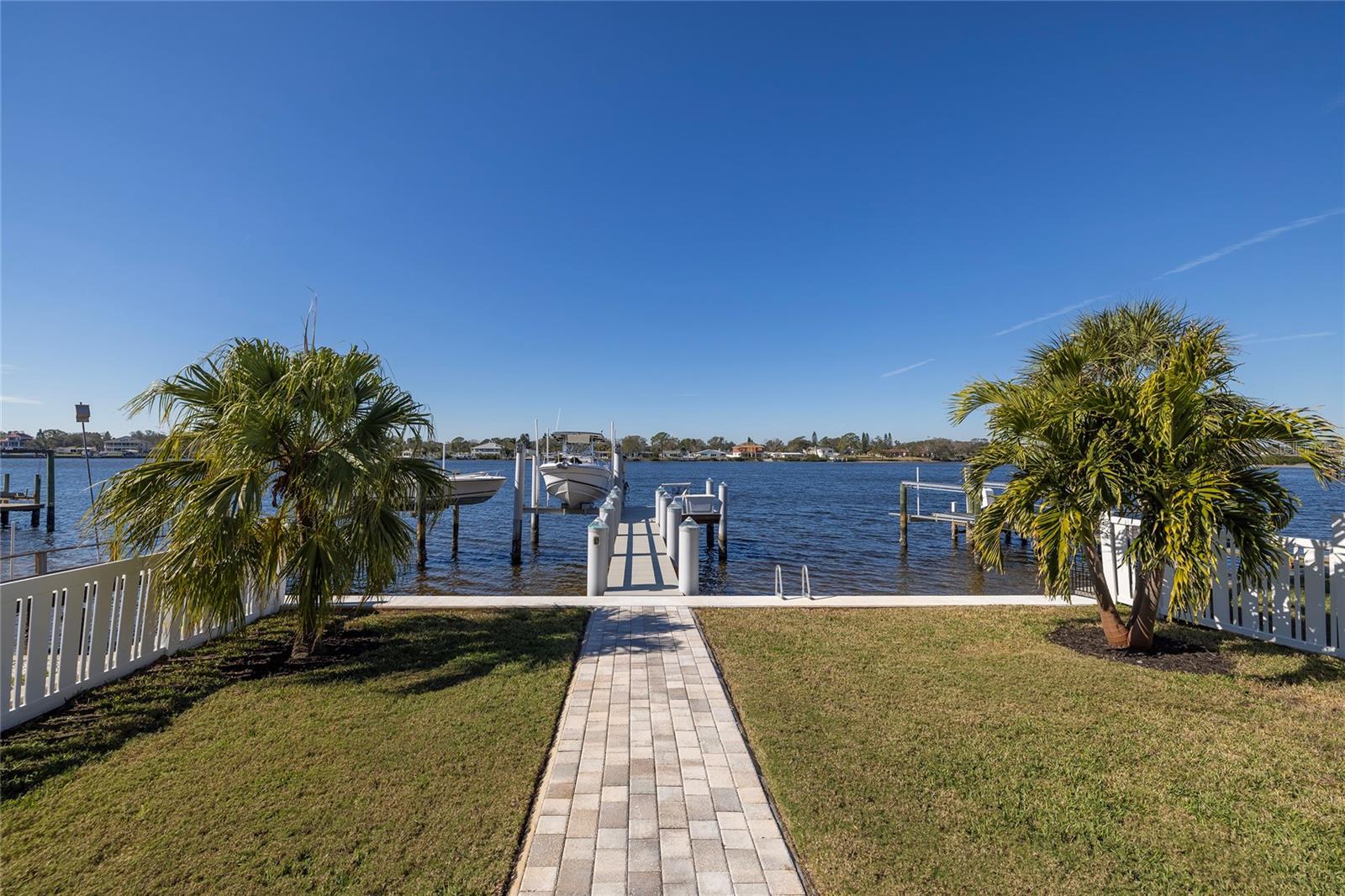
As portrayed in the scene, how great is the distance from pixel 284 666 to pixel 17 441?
83294 millimetres

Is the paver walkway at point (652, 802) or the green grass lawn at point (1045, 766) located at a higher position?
the green grass lawn at point (1045, 766)

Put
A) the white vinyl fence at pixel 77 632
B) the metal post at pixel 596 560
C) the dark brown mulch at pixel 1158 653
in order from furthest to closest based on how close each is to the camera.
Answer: the metal post at pixel 596 560, the dark brown mulch at pixel 1158 653, the white vinyl fence at pixel 77 632

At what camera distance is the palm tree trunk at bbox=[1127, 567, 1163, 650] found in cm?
608

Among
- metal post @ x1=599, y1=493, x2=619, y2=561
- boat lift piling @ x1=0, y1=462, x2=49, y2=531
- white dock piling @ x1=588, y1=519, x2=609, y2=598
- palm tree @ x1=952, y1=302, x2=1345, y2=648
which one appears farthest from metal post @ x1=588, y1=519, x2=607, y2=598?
boat lift piling @ x1=0, y1=462, x2=49, y2=531

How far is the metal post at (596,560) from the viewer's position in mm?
9125

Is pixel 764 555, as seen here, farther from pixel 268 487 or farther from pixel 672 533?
pixel 268 487

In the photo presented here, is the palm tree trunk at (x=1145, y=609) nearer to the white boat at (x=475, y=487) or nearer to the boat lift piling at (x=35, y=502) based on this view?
the white boat at (x=475, y=487)

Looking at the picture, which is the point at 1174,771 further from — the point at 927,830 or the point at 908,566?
the point at 908,566

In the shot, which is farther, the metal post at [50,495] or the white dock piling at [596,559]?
the metal post at [50,495]

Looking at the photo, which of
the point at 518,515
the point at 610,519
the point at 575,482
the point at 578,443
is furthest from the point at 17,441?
the point at 610,519

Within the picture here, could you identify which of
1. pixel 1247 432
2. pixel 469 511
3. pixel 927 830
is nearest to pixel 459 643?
pixel 927 830

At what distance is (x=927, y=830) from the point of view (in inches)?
121

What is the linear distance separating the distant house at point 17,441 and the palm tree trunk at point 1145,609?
81.3m

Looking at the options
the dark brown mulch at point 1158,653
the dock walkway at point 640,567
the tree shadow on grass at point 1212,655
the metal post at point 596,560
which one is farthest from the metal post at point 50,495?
the tree shadow on grass at point 1212,655
